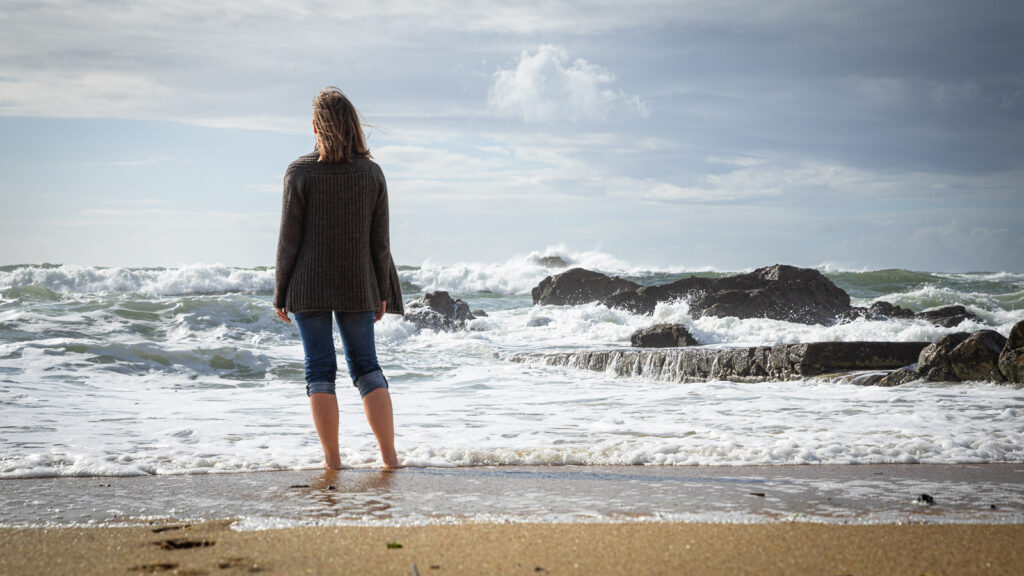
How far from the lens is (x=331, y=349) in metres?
3.38

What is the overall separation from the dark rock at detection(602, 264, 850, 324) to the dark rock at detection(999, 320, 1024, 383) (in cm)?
802

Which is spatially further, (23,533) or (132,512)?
(132,512)

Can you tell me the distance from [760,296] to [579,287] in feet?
25.2

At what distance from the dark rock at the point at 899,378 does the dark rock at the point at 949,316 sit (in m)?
7.71

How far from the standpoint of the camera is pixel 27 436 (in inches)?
174

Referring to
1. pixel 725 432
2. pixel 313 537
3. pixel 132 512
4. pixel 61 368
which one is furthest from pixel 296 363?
pixel 313 537

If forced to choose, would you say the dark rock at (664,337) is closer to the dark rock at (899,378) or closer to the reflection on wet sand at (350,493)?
the dark rock at (899,378)

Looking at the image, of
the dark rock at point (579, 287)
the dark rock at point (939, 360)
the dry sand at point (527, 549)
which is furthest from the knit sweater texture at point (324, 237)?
the dark rock at point (579, 287)

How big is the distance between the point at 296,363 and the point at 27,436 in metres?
5.33

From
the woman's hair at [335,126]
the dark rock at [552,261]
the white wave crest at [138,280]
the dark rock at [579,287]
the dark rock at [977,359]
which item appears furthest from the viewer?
the dark rock at [552,261]

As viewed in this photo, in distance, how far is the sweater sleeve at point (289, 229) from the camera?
3170 millimetres

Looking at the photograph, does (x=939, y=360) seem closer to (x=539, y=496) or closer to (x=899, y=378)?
(x=899, y=378)

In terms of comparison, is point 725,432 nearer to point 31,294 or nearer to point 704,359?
point 704,359

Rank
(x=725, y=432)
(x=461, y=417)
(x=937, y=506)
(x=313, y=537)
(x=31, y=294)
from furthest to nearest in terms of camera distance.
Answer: (x=31, y=294) < (x=461, y=417) < (x=725, y=432) < (x=937, y=506) < (x=313, y=537)
